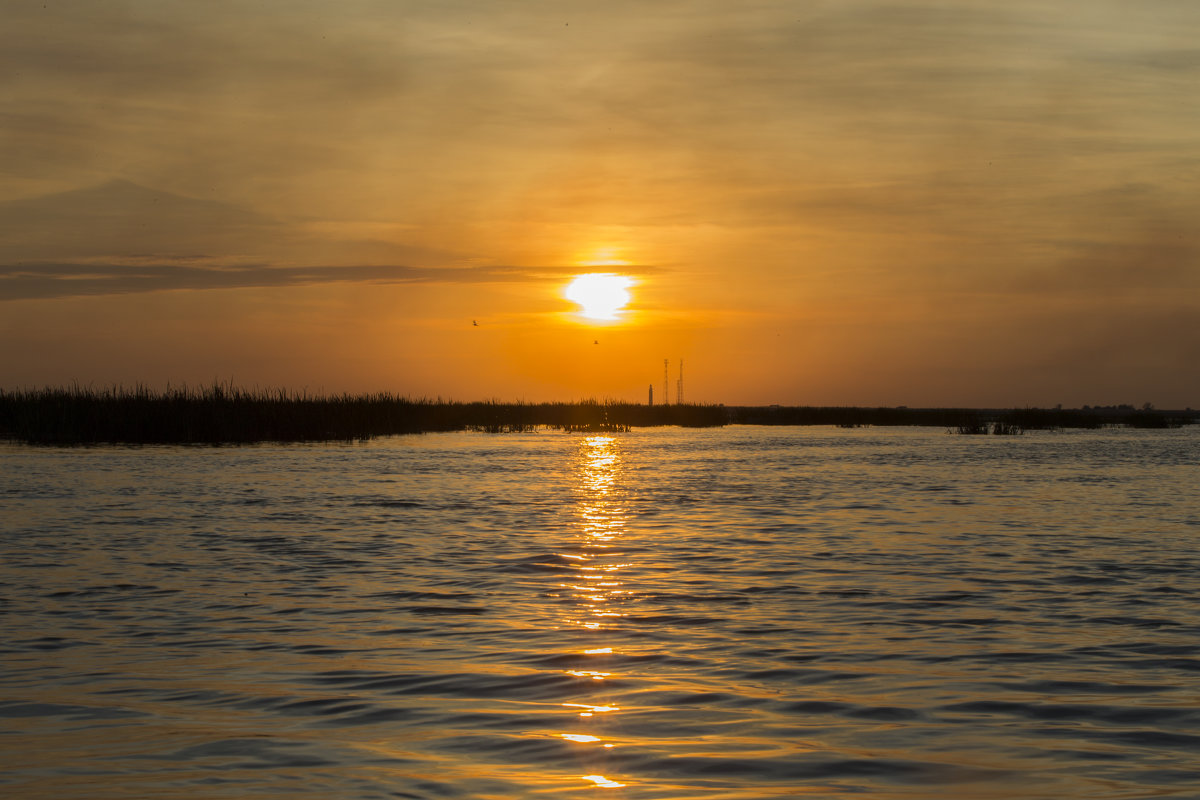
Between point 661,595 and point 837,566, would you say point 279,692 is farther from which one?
point 837,566

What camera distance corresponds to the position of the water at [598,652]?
17.6 ft

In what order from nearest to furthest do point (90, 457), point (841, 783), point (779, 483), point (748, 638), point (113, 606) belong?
point (841, 783), point (748, 638), point (113, 606), point (779, 483), point (90, 457)

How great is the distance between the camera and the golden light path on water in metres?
5.98

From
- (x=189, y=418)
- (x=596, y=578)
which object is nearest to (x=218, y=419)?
(x=189, y=418)

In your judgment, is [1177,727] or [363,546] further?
[363,546]

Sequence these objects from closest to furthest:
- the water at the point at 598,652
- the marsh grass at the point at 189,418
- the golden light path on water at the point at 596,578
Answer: the water at the point at 598,652 < the golden light path on water at the point at 596,578 < the marsh grass at the point at 189,418

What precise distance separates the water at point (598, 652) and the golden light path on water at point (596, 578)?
5cm

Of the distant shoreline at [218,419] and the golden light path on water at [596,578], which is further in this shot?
the distant shoreline at [218,419]

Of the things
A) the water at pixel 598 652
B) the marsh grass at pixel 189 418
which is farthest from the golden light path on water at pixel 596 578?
the marsh grass at pixel 189 418

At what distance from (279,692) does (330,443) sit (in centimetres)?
3910

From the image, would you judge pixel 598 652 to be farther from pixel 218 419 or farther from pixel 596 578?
pixel 218 419

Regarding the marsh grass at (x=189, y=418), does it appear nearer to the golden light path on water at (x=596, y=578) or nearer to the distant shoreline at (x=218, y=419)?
the distant shoreline at (x=218, y=419)

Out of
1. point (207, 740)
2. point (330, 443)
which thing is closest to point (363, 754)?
point (207, 740)

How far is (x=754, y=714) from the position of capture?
20.8 feet
